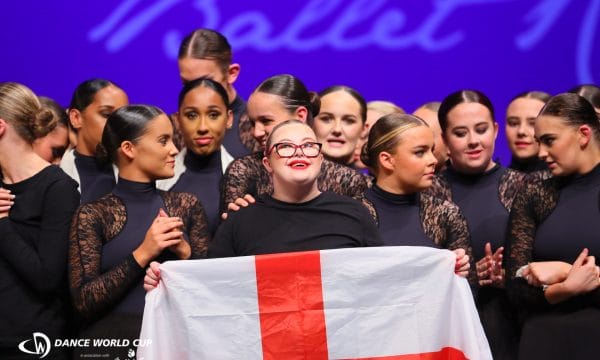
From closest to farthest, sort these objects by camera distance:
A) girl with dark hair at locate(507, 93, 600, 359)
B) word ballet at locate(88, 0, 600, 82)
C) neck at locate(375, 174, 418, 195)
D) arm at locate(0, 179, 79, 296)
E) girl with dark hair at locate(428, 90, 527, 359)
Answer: girl with dark hair at locate(507, 93, 600, 359), arm at locate(0, 179, 79, 296), neck at locate(375, 174, 418, 195), girl with dark hair at locate(428, 90, 527, 359), word ballet at locate(88, 0, 600, 82)

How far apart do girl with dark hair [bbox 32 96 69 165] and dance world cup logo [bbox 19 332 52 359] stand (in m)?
1.15

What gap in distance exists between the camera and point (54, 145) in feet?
15.4

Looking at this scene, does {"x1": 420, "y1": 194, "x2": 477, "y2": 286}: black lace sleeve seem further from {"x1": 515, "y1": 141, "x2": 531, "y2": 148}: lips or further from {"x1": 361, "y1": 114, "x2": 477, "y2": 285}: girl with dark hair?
{"x1": 515, "y1": 141, "x2": 531, "y2": 148}: lips

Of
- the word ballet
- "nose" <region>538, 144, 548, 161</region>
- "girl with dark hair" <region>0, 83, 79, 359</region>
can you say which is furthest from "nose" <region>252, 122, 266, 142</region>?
the word ballet

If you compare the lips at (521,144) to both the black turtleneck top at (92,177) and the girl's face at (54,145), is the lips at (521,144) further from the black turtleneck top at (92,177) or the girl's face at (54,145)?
the girl's face at (54,145)

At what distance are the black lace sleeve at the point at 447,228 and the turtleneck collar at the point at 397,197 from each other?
61 millimetres

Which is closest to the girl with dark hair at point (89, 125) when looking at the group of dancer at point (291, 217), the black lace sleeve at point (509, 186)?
the group of dancer at point (291, 217)

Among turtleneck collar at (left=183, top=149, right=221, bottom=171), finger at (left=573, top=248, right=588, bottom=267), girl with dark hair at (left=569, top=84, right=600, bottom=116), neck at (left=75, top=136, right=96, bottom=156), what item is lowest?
finger at (left=573, top=248, right=588, bottom=267)

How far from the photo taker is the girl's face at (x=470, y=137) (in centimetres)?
427

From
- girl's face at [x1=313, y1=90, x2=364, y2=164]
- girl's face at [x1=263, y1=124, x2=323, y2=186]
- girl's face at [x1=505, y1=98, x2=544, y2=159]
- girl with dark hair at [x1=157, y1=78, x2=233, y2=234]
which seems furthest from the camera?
girl's face at [x1=505, y1=98, x2=544, y2=159]

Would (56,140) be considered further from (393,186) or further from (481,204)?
(481,204)

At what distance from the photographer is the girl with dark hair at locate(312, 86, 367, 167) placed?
183 inches

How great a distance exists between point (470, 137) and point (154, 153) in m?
1.37

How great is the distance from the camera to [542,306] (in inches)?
141
